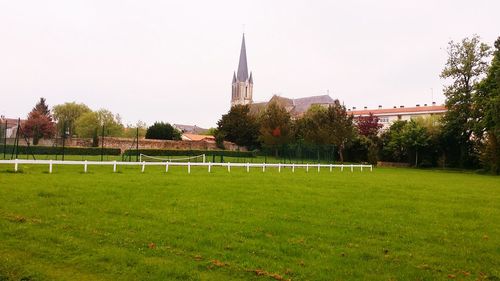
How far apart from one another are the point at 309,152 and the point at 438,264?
3163 centimetres

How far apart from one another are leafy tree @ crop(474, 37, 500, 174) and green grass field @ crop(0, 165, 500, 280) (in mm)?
28396

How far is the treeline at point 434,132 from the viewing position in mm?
39938

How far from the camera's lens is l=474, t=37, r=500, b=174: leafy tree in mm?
36228

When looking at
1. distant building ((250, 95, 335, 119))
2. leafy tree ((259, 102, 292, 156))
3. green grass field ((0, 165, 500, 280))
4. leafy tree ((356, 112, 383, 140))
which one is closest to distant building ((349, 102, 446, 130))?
distant building ((250, 95, 335, 119))

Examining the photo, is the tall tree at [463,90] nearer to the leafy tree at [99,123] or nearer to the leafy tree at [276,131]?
the leafy tree at [276,131]

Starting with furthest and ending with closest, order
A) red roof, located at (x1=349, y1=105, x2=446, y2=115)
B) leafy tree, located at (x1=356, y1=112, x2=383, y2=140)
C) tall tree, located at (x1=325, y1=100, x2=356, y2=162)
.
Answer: red roof, located at (x1=349, y1=105, x2=446, y2=115)
leafy tree, located at (x1=356, y1=112, x2=383, y2=140)
tall tree, located at (x1=325, y1=100, x2=356, y2=162)

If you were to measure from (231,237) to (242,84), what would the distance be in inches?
4389

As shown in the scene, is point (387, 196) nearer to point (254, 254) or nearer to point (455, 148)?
point (254, 254)

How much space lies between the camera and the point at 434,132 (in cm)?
4919

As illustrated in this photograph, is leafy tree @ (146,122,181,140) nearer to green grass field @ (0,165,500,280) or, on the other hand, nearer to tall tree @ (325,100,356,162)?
tall tree @ (325,100,356,162)

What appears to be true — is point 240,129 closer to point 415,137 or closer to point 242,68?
point 415,137

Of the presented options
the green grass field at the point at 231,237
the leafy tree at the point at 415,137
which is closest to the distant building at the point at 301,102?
the leafy tree at the point at 415,137

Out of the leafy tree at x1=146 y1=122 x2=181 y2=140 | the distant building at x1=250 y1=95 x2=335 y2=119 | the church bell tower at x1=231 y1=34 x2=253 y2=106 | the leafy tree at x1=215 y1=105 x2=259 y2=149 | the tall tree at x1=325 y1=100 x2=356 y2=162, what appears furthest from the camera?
the church bell tower at x1=231 y1=34 x2=253 y2=106

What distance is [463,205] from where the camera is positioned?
40.3 ft
